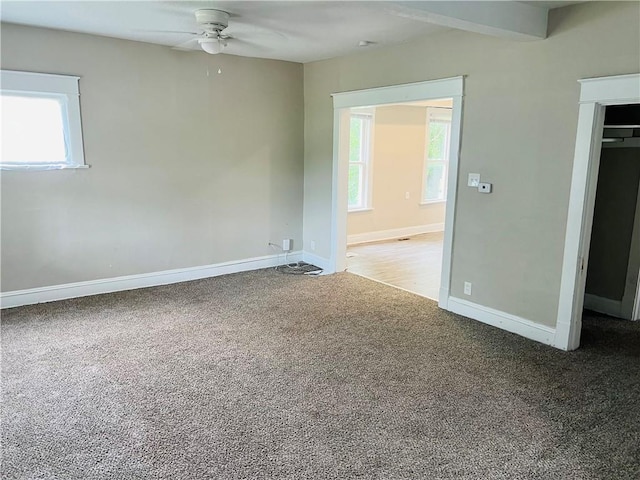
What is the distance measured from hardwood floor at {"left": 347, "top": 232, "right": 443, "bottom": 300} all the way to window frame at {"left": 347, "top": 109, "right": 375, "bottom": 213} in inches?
24.9

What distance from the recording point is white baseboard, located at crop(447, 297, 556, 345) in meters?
3.74

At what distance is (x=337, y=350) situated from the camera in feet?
11.8

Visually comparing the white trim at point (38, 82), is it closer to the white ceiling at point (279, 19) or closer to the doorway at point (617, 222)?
the white ceiling at point (279, 19)

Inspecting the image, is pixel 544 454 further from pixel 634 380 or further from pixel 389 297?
pixel 389 297

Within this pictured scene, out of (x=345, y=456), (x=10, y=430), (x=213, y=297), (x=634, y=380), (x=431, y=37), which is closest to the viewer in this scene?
(x=345, y=456)

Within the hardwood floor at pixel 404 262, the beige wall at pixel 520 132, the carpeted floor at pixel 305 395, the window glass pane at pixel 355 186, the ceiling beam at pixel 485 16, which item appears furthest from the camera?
the window glass pane at pixel 355 186

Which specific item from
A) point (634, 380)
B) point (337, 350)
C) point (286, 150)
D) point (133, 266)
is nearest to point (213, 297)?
point (133, 266)

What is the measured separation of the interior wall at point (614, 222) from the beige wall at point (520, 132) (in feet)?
3.90

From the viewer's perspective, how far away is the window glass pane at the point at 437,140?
831cm

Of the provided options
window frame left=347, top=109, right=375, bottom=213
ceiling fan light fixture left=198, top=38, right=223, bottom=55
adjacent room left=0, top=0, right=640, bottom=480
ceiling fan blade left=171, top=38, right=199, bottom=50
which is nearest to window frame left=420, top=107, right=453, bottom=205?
window frame left=347, top=109, right=375, bottom=213

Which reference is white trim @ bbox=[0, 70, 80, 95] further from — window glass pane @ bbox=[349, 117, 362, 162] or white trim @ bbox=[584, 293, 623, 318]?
white trim @ bbox=[584, 293, 623, 318]

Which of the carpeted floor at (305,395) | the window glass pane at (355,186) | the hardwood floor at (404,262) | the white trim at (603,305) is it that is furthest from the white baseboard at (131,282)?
the white trim at (603,305)

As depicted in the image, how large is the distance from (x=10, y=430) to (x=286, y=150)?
415 centimetres

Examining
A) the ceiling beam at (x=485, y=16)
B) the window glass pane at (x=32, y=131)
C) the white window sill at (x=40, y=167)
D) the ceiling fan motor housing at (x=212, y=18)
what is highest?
the ceiling fan motor housing at (x=212, y=18)
